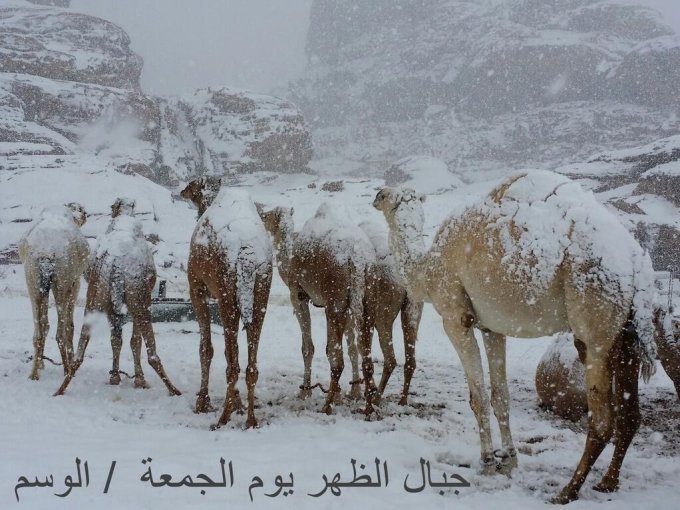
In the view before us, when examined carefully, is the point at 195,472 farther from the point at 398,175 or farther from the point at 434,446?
the point at 398,175

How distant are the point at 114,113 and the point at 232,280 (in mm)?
73306

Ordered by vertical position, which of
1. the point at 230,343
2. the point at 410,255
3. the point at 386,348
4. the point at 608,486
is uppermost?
the point at 410,255

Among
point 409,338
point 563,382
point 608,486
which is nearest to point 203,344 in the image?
point 409,338

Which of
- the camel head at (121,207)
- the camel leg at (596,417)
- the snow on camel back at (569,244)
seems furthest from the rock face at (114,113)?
the camel leg at (596,417)

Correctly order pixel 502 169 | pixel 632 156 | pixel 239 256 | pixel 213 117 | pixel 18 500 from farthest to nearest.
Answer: pixel 502 169 < pixel 213 117 < pixel 632 156 < pixel 239 256 < pixel 18 500

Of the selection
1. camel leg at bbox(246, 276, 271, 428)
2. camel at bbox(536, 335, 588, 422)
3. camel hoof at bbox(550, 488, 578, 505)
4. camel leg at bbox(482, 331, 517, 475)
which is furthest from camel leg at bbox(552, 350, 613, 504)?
camel leg at bbox(246, 276, 271, 428)

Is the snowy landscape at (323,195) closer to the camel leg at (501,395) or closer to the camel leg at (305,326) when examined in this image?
the camel leg at (501,395)

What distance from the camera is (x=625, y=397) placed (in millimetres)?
3338

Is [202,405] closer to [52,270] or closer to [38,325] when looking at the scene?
[38,325]

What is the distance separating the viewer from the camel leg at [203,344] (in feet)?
18.9

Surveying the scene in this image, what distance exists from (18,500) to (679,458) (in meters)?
5.29

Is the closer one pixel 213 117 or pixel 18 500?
pixel 18 500

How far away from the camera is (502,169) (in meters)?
106

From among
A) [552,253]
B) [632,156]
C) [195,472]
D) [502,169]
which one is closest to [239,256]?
[195,472]
